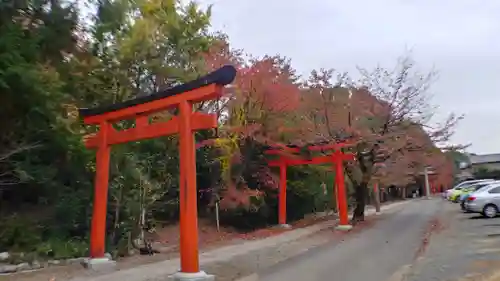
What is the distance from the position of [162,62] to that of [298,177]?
12.3 m

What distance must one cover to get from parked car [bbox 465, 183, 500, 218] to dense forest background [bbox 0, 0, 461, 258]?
2.63 m

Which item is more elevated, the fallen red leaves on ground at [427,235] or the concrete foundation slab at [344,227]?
the concrete foundation slab at [344,227]

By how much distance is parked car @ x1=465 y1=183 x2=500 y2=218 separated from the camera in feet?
72.0

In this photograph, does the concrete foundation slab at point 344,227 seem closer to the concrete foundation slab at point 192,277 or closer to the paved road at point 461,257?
the paved road at point 461,257

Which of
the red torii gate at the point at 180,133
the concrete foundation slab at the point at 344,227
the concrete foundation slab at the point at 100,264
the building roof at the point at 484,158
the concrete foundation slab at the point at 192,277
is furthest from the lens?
the building roof at the point at 484,158

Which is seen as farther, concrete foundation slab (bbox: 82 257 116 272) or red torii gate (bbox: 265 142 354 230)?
red torii gate (bbox: 265 142 354 230)

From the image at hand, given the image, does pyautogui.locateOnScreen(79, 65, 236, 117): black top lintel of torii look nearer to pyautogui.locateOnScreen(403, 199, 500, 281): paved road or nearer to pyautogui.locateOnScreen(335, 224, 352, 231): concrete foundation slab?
pyautogui.locateOnScreen(403, 199, 500, 281): paved road

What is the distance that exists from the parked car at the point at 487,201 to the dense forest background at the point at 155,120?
2631mm

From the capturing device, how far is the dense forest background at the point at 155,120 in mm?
11555

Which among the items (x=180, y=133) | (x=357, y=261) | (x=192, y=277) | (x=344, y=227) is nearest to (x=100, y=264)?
(x=192, y=277)

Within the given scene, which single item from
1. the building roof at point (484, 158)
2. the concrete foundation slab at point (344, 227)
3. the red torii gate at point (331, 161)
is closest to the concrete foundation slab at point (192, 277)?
the concrete foundation slab at point (344, 227)

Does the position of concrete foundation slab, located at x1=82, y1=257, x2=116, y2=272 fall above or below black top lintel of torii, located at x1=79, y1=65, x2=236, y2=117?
below

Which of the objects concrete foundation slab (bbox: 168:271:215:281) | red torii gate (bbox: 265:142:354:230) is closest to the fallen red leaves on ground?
red torii gate (bbox: 265:142:354:230)

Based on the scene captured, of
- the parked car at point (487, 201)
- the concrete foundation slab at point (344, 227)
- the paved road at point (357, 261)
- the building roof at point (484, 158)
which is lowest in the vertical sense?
the paved road at point (357, 261)
